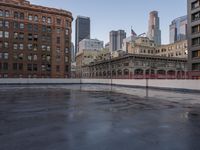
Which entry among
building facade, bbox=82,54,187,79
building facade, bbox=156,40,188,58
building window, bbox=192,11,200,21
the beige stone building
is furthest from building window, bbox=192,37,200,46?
the beige stone building

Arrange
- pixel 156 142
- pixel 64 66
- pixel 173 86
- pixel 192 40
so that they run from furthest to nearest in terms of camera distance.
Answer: pixel 64 66 < pixel 192 40 < pixel 173 86 < pixel 156 142

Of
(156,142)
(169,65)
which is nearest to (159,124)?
(156,142)

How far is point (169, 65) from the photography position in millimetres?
91562

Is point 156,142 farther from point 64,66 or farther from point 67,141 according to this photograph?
point 64,66

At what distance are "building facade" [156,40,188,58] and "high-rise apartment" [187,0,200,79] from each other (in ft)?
151

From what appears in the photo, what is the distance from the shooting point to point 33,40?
6725 cm

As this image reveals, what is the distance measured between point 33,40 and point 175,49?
75710mm

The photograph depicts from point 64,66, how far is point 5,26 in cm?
2250

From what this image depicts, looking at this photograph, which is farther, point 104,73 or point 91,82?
point 104,73

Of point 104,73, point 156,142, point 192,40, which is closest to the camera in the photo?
point 156,142

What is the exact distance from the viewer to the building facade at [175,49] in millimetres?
103250

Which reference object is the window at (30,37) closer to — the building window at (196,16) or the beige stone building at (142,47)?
the building window at (196,16)

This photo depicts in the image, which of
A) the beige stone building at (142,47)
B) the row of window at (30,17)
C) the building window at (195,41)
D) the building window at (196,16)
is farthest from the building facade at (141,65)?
the row of window at (30,17)

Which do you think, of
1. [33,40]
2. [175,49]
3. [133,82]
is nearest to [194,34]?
[133,82]
